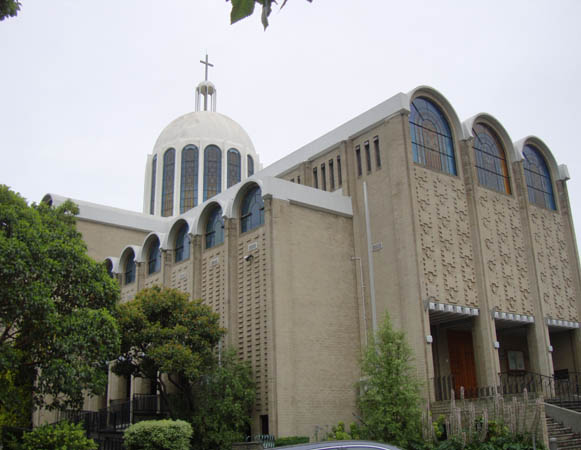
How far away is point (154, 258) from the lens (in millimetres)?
31781

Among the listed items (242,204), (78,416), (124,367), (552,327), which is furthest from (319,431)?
(552,327)

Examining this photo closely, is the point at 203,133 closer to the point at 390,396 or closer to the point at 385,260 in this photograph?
the point at 385,260

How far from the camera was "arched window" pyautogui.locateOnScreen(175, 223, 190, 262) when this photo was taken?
29.5 meters

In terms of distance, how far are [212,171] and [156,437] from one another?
1166 inches

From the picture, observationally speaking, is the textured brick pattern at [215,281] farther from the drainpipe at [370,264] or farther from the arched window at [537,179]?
the arched window at [537,179]

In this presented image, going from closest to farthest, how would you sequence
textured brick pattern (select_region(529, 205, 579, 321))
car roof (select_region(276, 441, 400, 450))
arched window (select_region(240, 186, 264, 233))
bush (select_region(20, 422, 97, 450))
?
car roof (select_region(276, 441, 400, 450)) < bush (select_region(20, 422, 97, 450)) < arched window (select_region(240, 186, 264, 233)) < textured brick pattern (select_region(529, 205, 579, 321))

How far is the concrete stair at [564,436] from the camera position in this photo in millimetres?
19219

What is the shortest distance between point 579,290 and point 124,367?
21.4m

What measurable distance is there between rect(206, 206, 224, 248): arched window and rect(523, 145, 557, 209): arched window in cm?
1470

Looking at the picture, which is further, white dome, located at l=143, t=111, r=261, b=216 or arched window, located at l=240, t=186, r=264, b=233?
white dome, located at l=143, t=111, r=261, b=216

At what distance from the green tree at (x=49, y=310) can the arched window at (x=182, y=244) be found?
9.07m

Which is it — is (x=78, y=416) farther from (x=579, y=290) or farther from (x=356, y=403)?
(x=579, y=290)

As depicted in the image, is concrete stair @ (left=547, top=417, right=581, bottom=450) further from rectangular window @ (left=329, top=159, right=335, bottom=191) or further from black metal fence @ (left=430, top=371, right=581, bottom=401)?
rectangular window @ (left=329, top=159, right=335, bottom=191)

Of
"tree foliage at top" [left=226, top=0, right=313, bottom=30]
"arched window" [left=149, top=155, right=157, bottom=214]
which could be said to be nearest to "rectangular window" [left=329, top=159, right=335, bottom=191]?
"arched window" [left=149, top=155, right=157, bottom=214]
